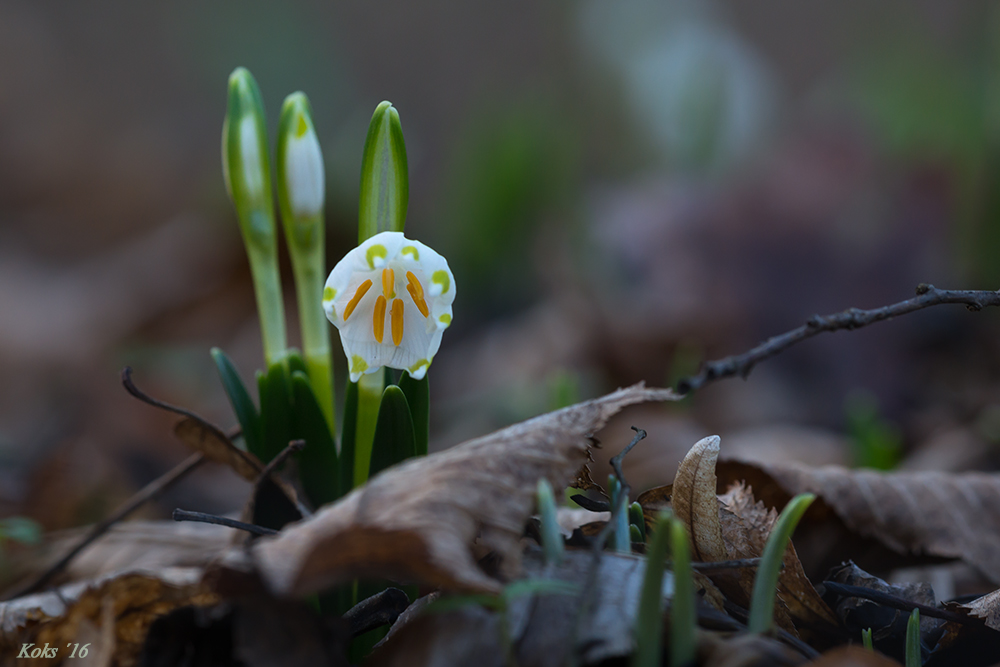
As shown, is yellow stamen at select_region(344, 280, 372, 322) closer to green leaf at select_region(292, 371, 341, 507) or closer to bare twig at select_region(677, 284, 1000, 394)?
green leaf at select_region(292, 371, 341, 507)

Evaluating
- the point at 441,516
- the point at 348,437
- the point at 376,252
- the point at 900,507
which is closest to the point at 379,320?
the point at 376,252

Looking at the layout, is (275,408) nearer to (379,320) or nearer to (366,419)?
(366,419)

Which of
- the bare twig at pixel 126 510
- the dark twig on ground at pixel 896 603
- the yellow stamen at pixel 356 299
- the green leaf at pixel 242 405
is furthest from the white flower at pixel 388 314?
the dark twig on ground at pixel 896 603

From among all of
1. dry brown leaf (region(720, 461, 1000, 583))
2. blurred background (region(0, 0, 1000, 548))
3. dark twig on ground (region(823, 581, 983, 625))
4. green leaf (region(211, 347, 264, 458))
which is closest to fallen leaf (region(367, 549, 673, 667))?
dark twig on ground (region(823, 581, 983, 625))

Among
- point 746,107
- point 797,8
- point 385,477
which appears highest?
point 797,8

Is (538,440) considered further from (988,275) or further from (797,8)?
(797,8)

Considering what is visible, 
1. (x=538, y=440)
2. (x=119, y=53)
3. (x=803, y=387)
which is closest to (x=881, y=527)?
(x=538, y=440)
